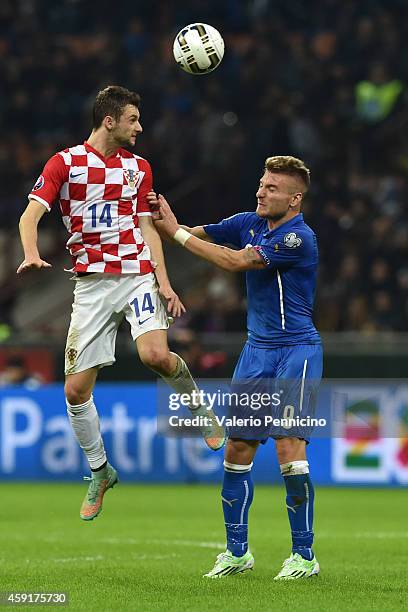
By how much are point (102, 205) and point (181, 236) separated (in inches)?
20.4

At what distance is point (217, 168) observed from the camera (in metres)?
18.6

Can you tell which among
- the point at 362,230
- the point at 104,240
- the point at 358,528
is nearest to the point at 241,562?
the point at 104,240

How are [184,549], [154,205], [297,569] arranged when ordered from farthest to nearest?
[184,549], [154,205], [297,569]

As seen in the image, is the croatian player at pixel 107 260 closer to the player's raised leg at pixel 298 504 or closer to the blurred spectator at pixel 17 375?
the player's raised leg at pixel 298 504

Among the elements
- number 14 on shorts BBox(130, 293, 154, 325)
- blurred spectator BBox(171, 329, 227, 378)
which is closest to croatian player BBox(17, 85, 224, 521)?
number 14 on shorts BBox(130, 293, 154, 325)

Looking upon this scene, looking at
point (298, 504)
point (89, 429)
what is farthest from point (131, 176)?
point (298, 504)

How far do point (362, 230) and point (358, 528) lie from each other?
20.1 ft

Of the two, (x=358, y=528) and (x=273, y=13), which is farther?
(x=273, y=13)

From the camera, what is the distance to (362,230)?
17.2m

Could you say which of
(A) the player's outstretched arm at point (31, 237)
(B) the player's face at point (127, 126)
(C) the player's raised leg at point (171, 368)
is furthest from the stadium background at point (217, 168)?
(A) the player's outstretched arm at point (31, 237)

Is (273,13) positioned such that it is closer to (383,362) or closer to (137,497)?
(383,362)

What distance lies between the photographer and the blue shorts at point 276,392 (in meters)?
7.88

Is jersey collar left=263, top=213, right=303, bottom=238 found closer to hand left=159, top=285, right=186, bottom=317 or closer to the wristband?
the wristband

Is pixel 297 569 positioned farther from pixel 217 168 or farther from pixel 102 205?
pixel 217 168
